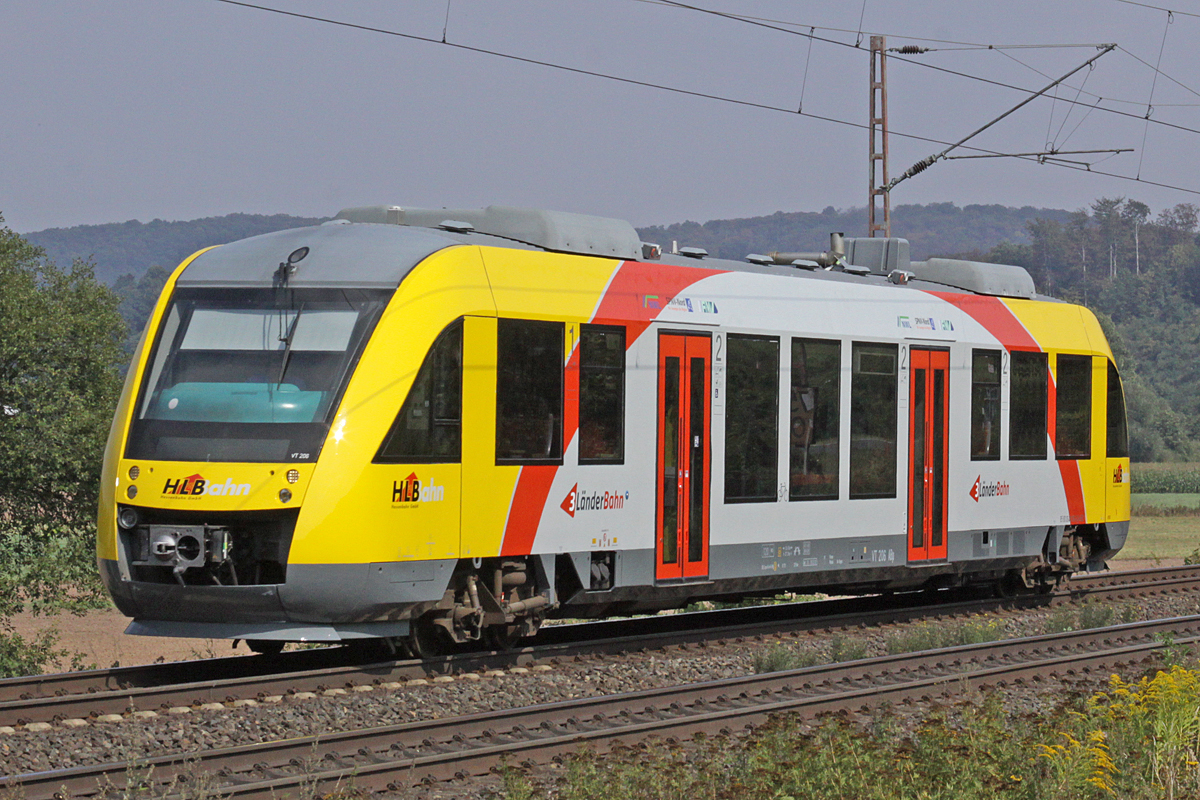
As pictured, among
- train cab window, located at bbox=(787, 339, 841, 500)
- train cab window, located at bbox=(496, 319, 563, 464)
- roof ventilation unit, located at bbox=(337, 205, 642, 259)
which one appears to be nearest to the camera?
train cab window, located at bbox=(496, 319, 563, 464)

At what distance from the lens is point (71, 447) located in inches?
971

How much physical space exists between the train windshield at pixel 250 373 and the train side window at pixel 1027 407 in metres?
8.33

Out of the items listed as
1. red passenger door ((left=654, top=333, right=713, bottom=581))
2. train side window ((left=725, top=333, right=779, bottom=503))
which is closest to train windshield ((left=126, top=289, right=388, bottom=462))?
red passenger door ((left=654, top=333, right=713, bottom=581))

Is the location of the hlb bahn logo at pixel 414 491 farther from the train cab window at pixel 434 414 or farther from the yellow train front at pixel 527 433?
the train cab window at pixel 434 414

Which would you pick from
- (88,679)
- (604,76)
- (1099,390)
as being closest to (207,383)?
(88,679)

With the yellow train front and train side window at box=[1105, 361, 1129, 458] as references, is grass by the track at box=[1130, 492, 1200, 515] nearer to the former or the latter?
train side window at box=[1105, 361, 1129, 458]

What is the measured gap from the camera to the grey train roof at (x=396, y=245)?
35.9ft

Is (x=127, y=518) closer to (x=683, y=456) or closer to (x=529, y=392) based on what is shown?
(x=529, y=392)

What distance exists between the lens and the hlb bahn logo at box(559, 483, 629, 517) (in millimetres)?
11852

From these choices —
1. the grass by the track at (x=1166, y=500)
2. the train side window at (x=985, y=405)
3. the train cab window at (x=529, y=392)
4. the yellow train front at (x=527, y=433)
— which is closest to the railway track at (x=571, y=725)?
the yellow train front at (x=527, y=433)

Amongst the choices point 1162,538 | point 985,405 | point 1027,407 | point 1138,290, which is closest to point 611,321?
point 985,405

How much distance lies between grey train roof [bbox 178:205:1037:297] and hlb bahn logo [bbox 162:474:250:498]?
160cm

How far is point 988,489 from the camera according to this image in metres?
16.0

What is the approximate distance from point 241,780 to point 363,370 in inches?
131
